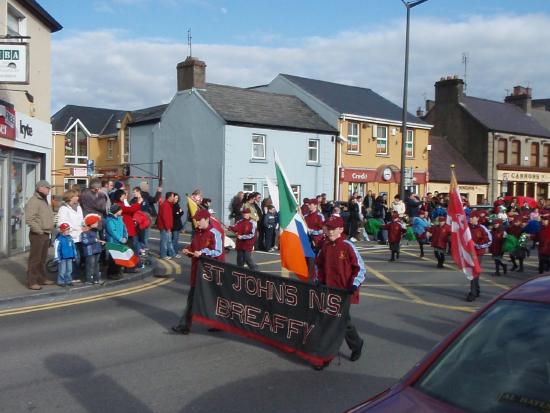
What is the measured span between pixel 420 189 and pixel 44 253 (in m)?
30.6

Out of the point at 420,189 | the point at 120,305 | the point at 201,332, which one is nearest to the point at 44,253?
the point at 120,305

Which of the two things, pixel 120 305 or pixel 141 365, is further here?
pixel 120 305

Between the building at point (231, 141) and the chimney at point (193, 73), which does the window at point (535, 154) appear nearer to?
the building at point (231, 141)

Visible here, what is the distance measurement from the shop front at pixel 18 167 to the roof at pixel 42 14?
2.85 m

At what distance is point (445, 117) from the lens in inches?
1810

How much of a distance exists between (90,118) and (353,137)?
2596 centimetres

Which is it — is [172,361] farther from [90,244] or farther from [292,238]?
[90,244]

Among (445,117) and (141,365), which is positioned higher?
(445,117)

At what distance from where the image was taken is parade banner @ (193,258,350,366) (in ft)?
22.3

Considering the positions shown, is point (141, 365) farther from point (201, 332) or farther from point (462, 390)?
point (462, 390)

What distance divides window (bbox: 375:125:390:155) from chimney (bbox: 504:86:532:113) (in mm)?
19361

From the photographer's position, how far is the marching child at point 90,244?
11500 millimetres

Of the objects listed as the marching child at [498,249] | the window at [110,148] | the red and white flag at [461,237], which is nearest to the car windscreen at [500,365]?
the red and white flag at [461,237]

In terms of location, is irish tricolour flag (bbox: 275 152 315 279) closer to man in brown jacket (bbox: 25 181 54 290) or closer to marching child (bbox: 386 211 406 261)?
man in brown jacket (bbox: 25 181 54 290)
